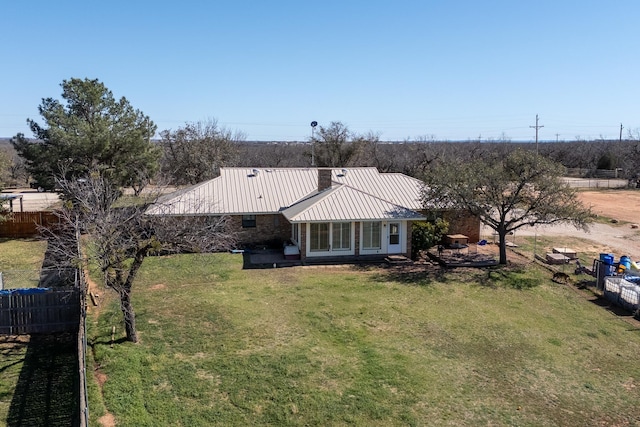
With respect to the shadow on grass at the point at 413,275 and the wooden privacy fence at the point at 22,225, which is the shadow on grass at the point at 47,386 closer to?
the shadow on grass at the point at 413,275

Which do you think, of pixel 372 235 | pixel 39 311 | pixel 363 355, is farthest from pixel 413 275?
pixel 39 311

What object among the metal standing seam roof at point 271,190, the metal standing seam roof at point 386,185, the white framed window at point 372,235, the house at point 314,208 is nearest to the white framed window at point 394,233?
the house at point 314,208

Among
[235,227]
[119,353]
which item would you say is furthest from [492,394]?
[235,227]

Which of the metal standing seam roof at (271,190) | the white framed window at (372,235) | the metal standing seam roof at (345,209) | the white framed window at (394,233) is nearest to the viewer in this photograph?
the metal standing seam roof at (345,209)

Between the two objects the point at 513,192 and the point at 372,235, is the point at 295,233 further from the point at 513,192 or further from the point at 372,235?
the point at 513,192

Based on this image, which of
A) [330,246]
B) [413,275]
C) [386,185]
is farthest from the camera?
[386,185]

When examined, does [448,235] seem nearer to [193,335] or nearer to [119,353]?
[193,335]
